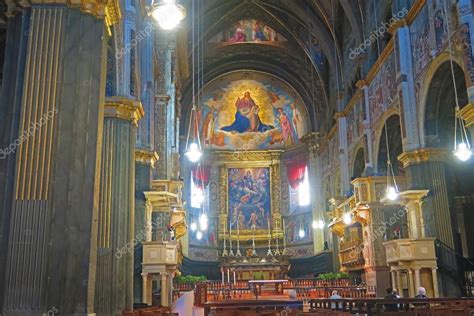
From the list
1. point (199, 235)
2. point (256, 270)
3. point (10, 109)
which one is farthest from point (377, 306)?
point (199, 235)

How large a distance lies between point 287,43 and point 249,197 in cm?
1088

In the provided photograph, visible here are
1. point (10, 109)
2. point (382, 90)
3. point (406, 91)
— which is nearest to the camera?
point (10, 109)

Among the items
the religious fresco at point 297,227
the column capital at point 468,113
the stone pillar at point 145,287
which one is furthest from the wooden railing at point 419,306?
the religious fresco at point 297,227

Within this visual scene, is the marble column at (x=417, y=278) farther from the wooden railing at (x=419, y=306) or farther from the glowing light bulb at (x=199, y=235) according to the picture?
the glowing light bulb at (x=199, y=235)

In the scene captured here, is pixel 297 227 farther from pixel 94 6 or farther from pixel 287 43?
pixel 94 6

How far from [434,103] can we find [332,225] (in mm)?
10495

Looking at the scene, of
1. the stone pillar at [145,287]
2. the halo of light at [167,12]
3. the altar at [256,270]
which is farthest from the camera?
the altar at [256,270]

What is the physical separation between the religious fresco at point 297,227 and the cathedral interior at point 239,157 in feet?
0.37

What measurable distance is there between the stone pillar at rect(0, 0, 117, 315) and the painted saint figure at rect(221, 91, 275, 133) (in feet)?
91.3

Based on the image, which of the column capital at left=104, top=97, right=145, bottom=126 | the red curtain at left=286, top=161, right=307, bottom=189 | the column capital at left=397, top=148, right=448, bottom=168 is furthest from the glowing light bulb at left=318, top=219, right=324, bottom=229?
the column capital at left=104, top=97, right=145, bottom=126

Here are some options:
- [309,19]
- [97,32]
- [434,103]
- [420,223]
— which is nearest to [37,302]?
[97,32]

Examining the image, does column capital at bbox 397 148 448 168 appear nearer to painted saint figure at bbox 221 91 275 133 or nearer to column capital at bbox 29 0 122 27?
column capital at bbox 29 0 122 27

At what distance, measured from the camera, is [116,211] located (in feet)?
38.7

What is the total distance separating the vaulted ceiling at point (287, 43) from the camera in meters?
26.8
